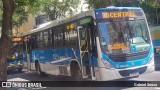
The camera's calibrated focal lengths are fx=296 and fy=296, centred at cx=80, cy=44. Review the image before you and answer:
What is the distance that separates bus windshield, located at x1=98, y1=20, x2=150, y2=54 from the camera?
1044cm

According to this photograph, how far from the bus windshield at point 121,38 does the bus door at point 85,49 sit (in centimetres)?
72

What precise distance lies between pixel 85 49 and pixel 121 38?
1527 millimetres

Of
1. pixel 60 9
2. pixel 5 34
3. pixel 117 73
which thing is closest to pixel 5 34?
pixel 5 34

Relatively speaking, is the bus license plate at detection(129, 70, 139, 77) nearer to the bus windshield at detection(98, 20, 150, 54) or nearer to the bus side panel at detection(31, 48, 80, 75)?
the bus windshield at detection(98, 20, 150, 54)

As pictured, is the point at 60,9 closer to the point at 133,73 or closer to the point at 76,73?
the point at 76,73

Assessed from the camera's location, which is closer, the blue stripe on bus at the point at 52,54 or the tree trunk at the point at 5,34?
the tree trunk at the point at 5,34

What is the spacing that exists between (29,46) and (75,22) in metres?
8.20

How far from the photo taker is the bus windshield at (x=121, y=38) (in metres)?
10.4

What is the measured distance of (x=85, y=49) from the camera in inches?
446

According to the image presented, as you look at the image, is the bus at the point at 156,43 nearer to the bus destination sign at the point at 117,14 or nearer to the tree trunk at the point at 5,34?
the bus destination sign at the point at 117,14

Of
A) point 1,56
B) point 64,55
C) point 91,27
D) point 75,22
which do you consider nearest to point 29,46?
point 64,55

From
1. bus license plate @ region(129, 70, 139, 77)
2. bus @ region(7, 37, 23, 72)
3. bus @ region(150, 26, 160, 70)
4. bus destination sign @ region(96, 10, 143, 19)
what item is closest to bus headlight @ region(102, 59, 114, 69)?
bus license plate @ region(129, 70, 139, 77)

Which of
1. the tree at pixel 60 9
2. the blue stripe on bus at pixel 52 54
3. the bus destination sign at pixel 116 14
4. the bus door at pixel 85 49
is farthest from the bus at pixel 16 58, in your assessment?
the bus destination sign at pixel 116 14

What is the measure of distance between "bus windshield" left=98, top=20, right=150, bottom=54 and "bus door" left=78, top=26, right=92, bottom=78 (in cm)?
72
